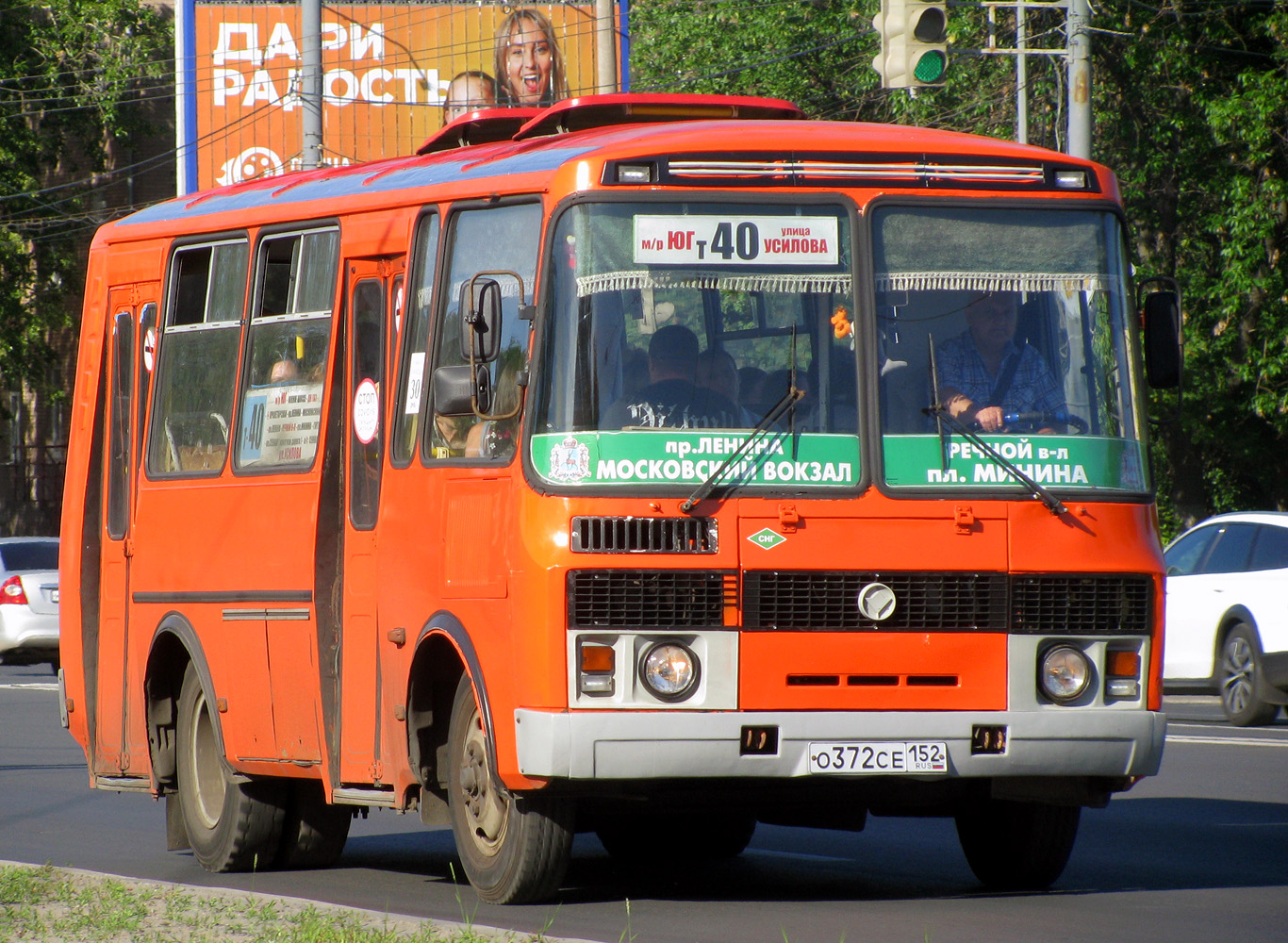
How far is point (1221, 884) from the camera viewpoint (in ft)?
30.0

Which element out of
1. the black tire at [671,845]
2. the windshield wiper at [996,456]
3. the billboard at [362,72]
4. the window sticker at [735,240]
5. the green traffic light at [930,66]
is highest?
the billboard at [362,72]

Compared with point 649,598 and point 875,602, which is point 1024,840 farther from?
point 649,598

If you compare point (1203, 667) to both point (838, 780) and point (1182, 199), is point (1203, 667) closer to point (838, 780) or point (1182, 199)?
point (838, 780)

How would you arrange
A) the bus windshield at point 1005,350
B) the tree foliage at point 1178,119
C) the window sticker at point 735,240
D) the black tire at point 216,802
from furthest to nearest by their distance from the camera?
1. the tree foliage at point 1178,119
2. the black tire at point 216,802
3. the bus windshield at point 1005,350
4. the window sticker at point 735,240

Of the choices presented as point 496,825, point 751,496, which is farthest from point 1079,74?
point 496,825

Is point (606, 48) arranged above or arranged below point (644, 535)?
above

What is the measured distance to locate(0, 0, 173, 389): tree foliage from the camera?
42.9 m

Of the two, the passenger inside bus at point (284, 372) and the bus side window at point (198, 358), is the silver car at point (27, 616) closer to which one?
the bus side window at point (198, 358)

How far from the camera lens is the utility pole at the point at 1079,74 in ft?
66.1

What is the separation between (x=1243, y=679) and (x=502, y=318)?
10352 millimetres

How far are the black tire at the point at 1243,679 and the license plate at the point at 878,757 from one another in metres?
9.37

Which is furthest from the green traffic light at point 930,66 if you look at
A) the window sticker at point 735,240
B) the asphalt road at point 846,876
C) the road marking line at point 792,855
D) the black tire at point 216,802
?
the window sticker at point 735,240

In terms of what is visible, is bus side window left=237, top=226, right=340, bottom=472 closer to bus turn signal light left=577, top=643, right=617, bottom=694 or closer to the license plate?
bus turn signal light left=577, top=643, right=617, bottom=694

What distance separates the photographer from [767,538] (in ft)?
25.9
